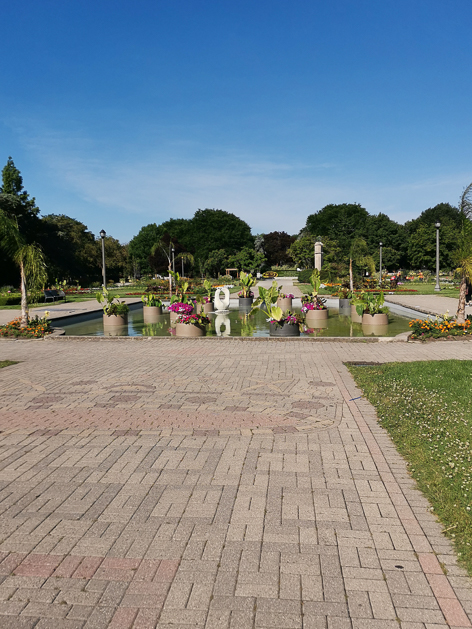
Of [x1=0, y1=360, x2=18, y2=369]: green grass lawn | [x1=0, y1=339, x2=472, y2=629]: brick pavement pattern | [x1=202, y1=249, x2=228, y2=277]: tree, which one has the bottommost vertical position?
[x1=0, y1=339, x2=472, y2=629]: brick pavement pattern

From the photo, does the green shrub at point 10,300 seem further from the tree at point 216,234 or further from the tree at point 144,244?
the tree at point 144,244

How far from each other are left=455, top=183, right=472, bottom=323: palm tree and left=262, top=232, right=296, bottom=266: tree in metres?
91.6

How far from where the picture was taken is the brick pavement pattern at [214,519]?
265 cm

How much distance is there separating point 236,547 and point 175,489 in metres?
1.01

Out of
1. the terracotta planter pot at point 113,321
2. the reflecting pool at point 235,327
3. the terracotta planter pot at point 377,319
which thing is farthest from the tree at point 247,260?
the terracotta planter pot at point 377,319

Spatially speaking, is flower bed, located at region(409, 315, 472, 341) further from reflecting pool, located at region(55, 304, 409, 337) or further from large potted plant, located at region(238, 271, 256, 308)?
large potted plant, located at region(238, 271, 256, 308)

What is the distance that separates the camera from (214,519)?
11.7ft

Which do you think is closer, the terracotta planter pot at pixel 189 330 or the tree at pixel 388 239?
the terracotta planter pot at pixel 189 330

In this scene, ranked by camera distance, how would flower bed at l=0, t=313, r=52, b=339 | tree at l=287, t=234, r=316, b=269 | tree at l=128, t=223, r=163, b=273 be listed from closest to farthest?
flower bed at l=0, t=313, r=52, b=339 < tree at l=287, t=234, r=316, b=269 < tree at l=128, t=223, r=163, b=273

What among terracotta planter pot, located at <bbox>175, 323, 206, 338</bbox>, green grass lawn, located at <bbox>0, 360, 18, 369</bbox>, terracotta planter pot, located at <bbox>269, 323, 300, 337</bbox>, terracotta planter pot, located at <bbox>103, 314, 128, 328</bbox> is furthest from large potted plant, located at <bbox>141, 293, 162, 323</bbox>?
green grass lawn, located at <bbox>0, 360, 18, 369</bbox>

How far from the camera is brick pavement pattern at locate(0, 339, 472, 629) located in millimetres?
2646

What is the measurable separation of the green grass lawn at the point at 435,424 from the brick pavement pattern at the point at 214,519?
0.14 metres

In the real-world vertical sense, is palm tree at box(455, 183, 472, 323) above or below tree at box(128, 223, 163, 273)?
below

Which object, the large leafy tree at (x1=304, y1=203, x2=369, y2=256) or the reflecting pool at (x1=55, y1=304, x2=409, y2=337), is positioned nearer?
the reflecting pool at (x1=55, y1=304, x2=409, y2=337)
